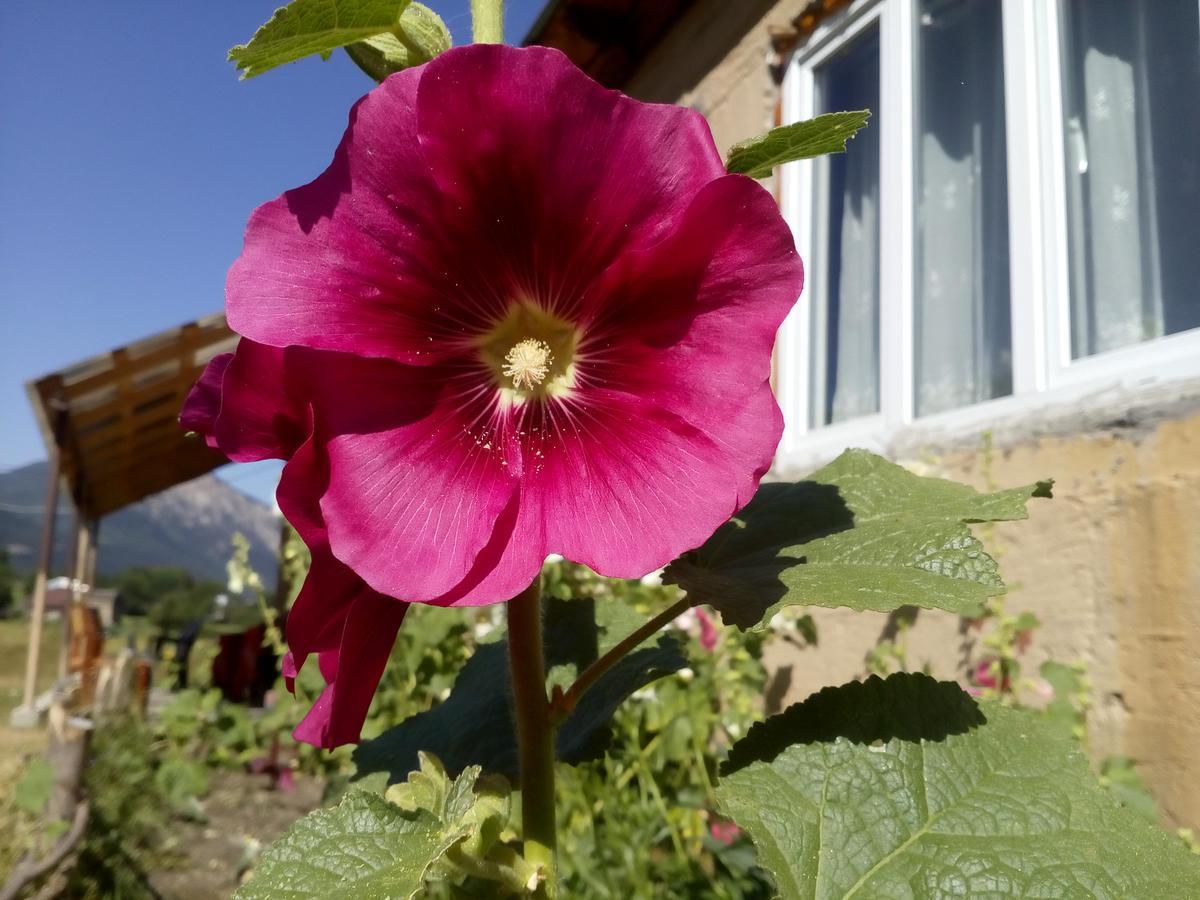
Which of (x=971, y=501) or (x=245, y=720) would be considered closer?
(x=971, y=501)

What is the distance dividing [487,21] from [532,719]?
1.61ft

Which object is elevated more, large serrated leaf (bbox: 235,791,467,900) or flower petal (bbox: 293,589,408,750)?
flower petal (bbox: 293,589,408,750)

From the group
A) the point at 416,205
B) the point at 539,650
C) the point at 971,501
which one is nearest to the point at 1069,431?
the point at 971,501

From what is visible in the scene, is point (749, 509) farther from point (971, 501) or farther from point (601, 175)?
point (601, 175)

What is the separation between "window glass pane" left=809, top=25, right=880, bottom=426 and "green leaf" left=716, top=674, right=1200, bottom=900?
194cm

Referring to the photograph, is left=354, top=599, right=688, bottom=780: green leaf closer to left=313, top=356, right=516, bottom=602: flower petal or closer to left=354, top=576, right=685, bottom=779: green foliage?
left=354, top=576, right=685, bottom=779: green foliage

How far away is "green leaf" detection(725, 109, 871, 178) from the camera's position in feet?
1.67

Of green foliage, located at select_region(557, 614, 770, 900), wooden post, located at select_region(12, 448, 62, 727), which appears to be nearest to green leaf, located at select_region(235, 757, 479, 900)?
green foliage, located at select_region(557, 614, 770, 900)

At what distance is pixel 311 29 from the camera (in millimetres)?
535

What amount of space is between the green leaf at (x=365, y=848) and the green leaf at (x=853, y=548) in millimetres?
200

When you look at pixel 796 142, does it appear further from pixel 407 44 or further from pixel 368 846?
pixel 368 846

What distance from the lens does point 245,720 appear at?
3.77 meters

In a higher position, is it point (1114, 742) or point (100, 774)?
point (1114, 742)

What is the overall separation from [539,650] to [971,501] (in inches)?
12.8
